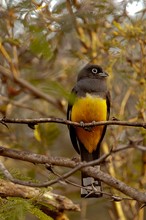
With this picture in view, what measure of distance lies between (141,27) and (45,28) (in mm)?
2651

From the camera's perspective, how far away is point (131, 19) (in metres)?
5.30

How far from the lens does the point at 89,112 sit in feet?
16.5

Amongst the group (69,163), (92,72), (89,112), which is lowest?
(69,163)

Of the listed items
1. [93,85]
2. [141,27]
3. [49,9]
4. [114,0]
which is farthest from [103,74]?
[49,9]

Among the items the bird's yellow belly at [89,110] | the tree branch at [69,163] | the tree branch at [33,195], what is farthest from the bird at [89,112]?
the tree branch at [69,163]

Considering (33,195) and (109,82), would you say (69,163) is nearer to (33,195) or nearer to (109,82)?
(33,195)

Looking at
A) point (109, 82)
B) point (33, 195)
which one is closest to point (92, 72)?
point (109, 82)

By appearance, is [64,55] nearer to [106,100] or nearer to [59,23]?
[106,100]

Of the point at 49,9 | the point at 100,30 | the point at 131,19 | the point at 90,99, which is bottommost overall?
→ the point at 49,9

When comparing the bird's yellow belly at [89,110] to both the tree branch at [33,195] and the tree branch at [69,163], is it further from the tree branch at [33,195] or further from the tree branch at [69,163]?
the tree branch at [69,163]

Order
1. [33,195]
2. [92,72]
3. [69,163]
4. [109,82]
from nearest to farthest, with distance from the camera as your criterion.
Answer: [69,163] → [33,195] → [92,72] → [109,82]

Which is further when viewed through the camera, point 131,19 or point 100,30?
point 100,30

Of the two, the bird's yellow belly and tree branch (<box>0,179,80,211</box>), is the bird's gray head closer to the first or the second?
the bird's yellow belly

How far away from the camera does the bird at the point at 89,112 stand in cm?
503
